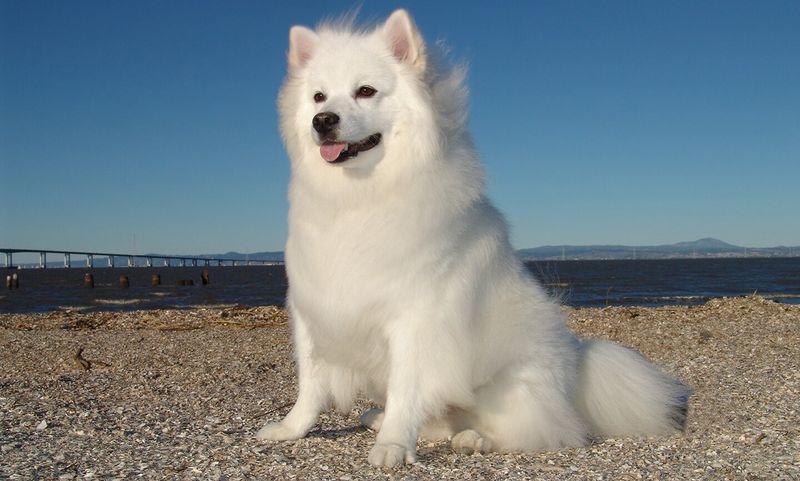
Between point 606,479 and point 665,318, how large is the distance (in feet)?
32.3

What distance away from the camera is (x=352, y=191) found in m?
3.91

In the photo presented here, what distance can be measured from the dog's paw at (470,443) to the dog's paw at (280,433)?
95cm

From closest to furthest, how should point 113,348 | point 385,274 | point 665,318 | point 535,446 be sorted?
point 385,274 → point 535,446 → point 113,348 → point 665,318

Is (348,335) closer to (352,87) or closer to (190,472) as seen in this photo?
(190,472)

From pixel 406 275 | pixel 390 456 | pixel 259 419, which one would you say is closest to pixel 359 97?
pixel 406 275

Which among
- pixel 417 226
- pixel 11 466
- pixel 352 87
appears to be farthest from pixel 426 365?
pixel 11 466

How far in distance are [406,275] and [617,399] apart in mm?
1816

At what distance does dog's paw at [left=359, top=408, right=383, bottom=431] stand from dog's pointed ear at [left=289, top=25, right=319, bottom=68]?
91.7 inches

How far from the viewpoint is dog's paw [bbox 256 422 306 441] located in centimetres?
432

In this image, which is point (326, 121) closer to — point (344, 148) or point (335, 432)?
point (344, 148)

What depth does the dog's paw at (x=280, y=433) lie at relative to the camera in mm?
4324

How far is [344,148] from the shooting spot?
3.88 m

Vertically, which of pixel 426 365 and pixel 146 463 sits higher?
pixel 426 365

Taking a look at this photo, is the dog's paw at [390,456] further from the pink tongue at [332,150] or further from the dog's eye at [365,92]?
the dog's eye at [365,92]
